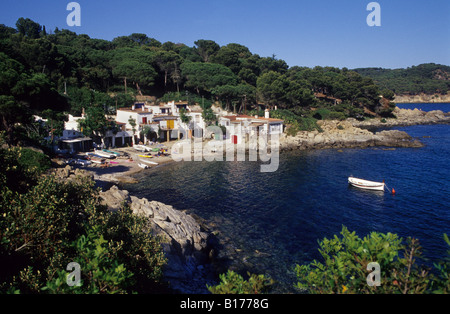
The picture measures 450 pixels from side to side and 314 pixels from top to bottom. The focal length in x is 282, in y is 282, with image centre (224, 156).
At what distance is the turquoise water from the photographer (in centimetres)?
2222

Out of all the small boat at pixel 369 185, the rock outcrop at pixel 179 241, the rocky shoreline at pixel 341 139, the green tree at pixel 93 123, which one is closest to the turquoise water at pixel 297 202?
the small boat at pixel 369 185

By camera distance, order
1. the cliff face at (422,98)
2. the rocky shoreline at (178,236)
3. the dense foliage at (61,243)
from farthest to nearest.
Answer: the cliff face at (422,98), the rocky shoreline at (178,236), the dense foliage at (61,243)

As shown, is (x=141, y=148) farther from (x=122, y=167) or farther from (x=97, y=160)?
(x=97, y=160)

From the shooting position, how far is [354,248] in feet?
29.8

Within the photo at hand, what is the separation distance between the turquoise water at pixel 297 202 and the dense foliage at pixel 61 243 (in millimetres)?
8950

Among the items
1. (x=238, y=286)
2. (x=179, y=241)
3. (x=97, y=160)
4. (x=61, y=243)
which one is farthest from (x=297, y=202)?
(x=97, y=160)

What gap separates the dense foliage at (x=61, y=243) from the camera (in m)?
8.76

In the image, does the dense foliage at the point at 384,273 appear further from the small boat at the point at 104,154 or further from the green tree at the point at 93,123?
the green tree at the point at 93,123

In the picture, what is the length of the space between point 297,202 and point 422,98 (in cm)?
20676

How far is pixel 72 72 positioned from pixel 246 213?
6076 centimetres

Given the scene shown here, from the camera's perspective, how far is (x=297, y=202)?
3206 cm

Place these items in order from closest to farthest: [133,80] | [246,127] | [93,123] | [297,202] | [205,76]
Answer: [297,202], [93,123], [246,127], [133,80], [205,76]
